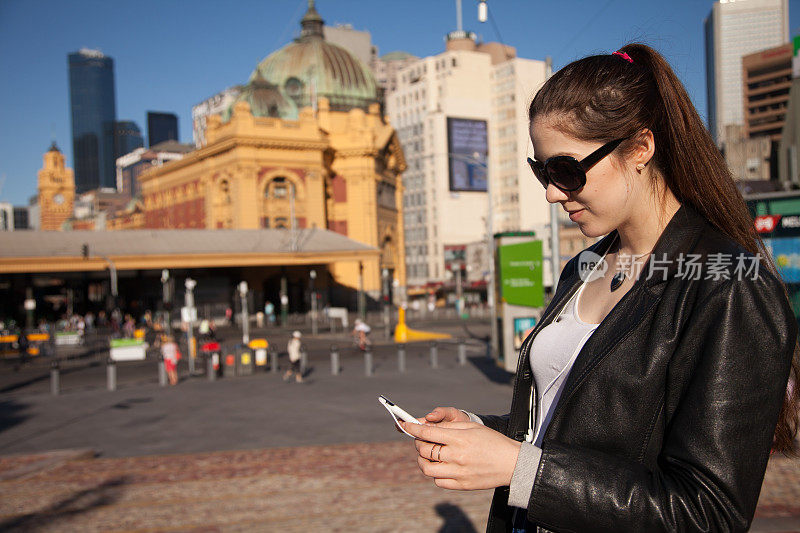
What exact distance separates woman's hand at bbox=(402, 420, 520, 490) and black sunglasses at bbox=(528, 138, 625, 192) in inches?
29.0

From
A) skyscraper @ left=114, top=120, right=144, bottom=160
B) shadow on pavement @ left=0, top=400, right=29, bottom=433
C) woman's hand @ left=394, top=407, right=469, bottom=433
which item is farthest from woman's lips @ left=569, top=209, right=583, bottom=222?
skyscraper @ left=114, top=120, right=144, bottom=160

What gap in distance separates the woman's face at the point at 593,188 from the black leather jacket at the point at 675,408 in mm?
196

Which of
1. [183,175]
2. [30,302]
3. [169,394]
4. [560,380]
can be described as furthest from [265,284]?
[560,380]

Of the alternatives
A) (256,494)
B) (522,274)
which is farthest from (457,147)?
(256,494)

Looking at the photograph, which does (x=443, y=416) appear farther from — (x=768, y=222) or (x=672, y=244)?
(x=768, y=222)

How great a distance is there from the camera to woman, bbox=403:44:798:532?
1.50m

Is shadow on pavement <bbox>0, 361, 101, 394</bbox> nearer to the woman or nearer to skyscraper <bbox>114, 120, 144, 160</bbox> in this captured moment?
skyscraper <bbox>114, 120, 144, 160</bbox>

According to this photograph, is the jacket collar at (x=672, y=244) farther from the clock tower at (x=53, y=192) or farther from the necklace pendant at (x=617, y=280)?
the clock tower at (x=53, y=192)

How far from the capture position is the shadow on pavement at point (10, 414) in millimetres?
15109

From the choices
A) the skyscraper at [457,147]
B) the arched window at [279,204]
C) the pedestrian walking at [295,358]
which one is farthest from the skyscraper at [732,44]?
the arched window at [279,204]

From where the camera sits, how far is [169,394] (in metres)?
18.6

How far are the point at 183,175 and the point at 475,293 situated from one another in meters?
34.9

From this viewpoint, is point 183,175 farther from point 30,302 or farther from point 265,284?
point 30,302

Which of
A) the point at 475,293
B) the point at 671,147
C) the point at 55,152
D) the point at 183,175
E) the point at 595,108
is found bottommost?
the point at 475,293
